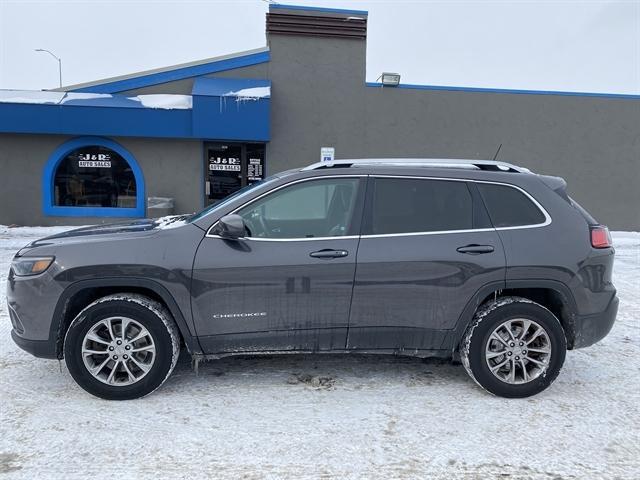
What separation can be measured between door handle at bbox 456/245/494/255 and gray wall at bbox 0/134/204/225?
1054 cm

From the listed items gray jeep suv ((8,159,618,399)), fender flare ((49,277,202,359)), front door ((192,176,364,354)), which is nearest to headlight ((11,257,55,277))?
gray jeep suv ((8,159,618,399))

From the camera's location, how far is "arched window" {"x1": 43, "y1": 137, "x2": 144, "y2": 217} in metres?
13.2

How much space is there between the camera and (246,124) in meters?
12.7

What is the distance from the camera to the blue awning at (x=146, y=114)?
12453 millimetres

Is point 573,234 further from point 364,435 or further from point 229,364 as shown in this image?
point 229,364

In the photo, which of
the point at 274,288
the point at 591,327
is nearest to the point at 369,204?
the point at 274,288

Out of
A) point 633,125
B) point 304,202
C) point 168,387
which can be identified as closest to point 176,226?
point 304,202

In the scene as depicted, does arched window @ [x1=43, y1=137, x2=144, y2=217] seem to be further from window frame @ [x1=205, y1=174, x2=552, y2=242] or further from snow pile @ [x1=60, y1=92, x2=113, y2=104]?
window frame @ [x1=205, y1=174, x2=552, y2=242]

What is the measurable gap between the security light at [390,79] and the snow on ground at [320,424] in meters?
10.4

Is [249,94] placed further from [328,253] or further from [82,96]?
[328,253]

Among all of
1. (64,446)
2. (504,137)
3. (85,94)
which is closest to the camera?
(64,446)

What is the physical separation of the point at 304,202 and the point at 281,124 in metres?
9.99

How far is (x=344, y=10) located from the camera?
13469mm

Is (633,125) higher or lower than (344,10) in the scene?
lower
